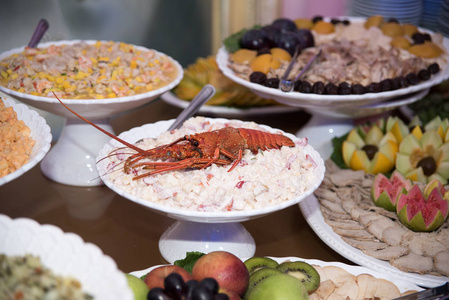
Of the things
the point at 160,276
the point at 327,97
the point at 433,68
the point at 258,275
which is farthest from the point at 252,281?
the point at 433,68

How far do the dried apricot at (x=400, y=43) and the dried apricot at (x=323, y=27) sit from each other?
314 mm

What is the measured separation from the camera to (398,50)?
245 centimetres

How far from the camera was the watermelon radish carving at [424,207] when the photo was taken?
163 centimetres

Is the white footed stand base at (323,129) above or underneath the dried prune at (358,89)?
underneath

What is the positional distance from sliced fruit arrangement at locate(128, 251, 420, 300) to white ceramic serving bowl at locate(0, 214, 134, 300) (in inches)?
7.0

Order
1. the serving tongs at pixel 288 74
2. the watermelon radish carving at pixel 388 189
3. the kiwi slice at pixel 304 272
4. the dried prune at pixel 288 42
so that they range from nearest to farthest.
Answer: the kiwi slice at pixel 304 272 → the watermelon radish carving at pixel 388 189 → the serving tongs at pixel 288 74 → the dried prune at pixel 288 42

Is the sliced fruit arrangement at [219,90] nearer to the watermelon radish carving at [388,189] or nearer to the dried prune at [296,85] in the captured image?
the dried prune at [296,85]

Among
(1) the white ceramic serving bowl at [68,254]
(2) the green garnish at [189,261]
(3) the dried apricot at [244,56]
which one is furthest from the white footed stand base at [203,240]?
(3) the dried apricot at [244,56]

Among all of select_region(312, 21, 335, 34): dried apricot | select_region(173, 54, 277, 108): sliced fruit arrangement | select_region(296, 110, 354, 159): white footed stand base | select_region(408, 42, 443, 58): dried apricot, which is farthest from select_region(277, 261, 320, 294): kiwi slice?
select_region(312, 21, 335, 34): dried apricot

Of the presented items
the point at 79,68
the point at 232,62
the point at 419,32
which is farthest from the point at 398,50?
the point at 79,68

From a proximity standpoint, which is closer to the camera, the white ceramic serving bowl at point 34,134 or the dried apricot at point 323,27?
the white ceramic serving bowl at point 34,134

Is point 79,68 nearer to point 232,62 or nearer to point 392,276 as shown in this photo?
point 232,62

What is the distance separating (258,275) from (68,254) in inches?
20.9

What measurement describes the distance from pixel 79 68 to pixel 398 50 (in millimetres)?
1490
